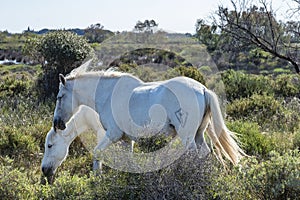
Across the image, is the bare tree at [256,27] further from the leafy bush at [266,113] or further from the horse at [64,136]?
the horse at [64,136]

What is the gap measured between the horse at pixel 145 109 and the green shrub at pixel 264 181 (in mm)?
832

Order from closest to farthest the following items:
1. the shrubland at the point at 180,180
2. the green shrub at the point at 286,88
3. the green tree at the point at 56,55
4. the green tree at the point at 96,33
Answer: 1. the shrubland at the point at 180,180
2. the green shrub at the point at 286,88
3. the green tree at the point at 56,55
4. the green tree at the point at 96,33

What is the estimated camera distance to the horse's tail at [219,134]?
5203 mm

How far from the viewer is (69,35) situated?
13.8 metres

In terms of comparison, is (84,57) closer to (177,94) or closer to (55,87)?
(55,87)

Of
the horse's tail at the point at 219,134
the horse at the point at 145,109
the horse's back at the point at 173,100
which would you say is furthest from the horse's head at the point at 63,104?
the horse's tail at the point at 219,134

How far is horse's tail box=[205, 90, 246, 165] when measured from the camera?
5.20 m

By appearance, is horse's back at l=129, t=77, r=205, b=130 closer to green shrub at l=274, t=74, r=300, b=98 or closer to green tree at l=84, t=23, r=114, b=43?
green shrub at l=274, t=74, r=300, b=98

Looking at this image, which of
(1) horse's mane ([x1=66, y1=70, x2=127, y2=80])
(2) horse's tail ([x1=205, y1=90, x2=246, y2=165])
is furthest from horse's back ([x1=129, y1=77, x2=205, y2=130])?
(1) horse's mane ([x1=66, y1=70, x2=127, y2=80])

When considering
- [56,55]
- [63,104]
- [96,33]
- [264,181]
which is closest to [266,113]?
[63,104]

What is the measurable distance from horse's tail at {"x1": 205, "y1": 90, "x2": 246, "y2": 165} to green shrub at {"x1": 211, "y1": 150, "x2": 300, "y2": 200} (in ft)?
3.96

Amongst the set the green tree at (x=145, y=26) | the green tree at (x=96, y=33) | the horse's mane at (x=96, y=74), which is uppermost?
the green tree at (x=145, y=26)

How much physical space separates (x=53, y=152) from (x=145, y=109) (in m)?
1.52

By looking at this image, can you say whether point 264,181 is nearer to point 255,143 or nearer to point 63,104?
point 255,143
